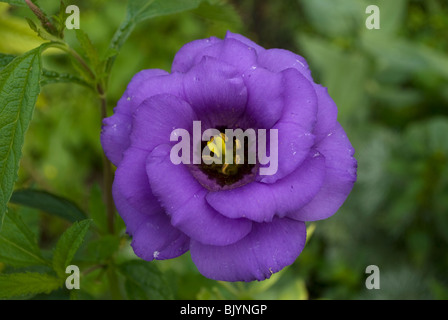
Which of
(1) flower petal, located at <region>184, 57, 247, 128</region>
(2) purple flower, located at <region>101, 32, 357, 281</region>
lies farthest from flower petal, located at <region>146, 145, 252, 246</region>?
(1) flower petal, located at <region>184, 57, 247, 128</region>

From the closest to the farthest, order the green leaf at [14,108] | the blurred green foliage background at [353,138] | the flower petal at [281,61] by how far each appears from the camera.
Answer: the green leaf at [14,108], the flower petal at [281,61], the blurred green foliage background at [353,138]

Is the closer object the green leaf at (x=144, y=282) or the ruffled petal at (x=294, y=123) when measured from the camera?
the ruffled petal at (x=294, y=123)

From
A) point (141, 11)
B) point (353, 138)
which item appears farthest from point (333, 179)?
point (353, 138)

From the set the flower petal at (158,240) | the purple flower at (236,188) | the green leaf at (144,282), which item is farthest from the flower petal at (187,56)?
the green leaf at (144,282)

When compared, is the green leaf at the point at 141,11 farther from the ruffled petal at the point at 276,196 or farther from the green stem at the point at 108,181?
the ruffled petal at the point at 276,196

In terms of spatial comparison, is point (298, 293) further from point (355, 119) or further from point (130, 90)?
point (355, 119)

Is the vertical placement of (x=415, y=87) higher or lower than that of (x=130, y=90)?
higher
